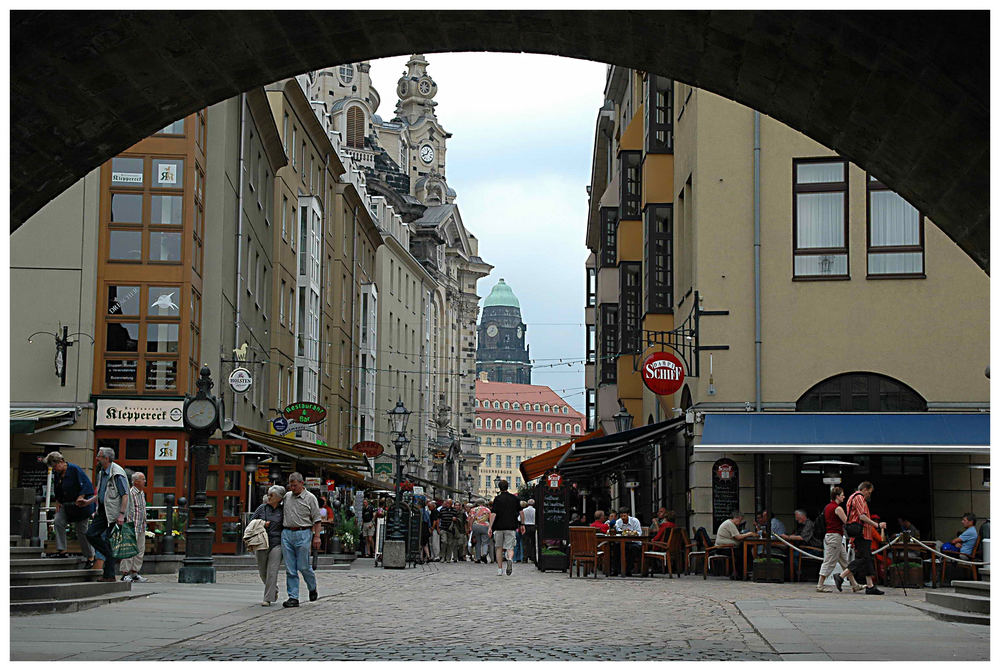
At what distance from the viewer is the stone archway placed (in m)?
9.12

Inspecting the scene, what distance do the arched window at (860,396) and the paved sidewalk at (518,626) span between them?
18.4 ft

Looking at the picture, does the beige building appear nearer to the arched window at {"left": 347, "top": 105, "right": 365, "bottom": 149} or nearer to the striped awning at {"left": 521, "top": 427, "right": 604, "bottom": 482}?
the striped awning at {"left": 521, "top": 427, "right": 604, "bottom": 482}

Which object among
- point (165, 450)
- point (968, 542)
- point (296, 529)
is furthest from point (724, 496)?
point (165, 450)

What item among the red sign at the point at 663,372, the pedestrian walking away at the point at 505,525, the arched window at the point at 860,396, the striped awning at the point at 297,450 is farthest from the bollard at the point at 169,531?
the arched window at the point at 860,396

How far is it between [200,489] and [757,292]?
10.5 m

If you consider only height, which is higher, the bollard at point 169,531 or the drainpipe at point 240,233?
the drainpipe at point 240,233

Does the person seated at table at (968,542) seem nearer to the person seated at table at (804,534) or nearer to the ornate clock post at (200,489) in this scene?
the person seated at table at (804,534)

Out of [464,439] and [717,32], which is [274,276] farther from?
[464,439]

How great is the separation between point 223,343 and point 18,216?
2447 cm

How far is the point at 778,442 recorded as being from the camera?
24.6 meters

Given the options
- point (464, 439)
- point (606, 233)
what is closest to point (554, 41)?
point (606, 233)

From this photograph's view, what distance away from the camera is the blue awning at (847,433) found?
2417 cm

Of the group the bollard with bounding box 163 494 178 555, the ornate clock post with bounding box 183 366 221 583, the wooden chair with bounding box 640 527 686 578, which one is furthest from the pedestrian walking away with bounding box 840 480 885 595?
the bollard with bounding box 163 494 178 555

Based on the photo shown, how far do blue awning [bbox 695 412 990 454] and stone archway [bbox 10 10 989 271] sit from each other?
45.2 ft
